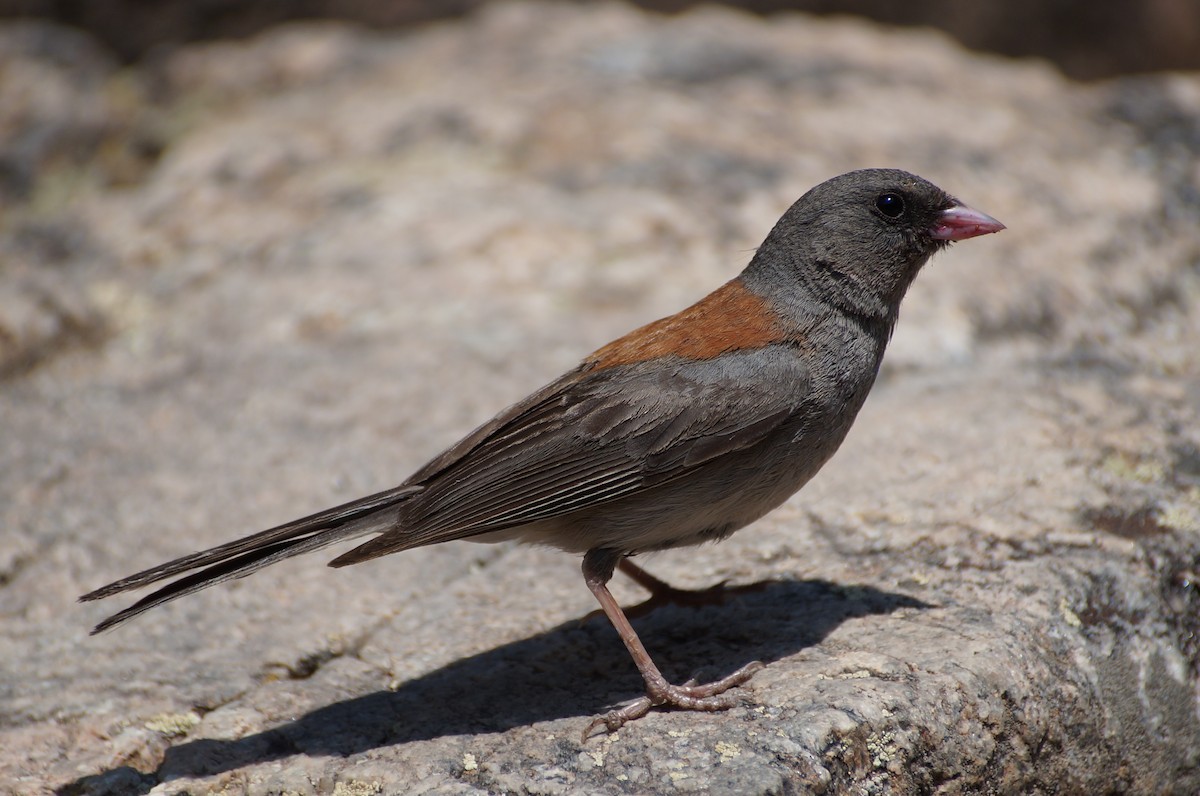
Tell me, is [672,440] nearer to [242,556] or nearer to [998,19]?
[242,556]

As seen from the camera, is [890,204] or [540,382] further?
[540,382]

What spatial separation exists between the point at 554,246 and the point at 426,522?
116 inches

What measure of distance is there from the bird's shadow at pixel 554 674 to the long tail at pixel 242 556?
45 cm

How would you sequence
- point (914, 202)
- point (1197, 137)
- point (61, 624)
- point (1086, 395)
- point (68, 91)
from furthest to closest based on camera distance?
1. point (68, 91)
2. point (1197, 137)
3. point (1086, 395)
4. point (61, 624)
5. point (914, 202)

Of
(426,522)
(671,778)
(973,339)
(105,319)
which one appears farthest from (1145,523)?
(105,319)

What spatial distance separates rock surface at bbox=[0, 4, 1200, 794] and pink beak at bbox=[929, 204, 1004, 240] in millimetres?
985

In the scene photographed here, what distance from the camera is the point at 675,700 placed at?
3.36 metres

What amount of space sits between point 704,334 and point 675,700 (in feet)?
3.86

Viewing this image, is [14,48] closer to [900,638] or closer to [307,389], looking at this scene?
[307,389]

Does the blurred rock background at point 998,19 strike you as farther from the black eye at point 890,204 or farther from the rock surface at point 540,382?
the black eye at point 890,204

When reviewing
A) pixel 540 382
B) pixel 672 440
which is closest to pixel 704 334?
pixel 672 440

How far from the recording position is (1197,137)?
7.18 metres

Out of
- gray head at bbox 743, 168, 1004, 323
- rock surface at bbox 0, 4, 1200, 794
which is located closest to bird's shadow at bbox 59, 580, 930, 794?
rock surface at bbox 0, 4, 1200, 794

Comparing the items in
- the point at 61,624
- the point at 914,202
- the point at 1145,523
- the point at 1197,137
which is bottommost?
the point at 61,624
